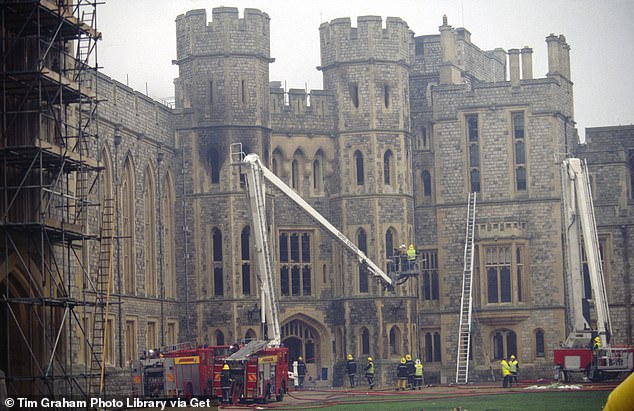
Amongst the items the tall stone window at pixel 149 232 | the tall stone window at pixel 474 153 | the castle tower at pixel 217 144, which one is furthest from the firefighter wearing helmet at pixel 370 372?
the tall stone window at pixel 474 153

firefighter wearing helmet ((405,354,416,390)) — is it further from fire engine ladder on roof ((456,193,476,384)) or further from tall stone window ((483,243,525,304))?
tall stone window ((483,243,525,304))

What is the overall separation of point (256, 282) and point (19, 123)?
66.1ft

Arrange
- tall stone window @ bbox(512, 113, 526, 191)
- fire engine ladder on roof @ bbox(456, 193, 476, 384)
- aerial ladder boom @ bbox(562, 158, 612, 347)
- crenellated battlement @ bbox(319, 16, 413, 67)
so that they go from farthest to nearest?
tall stone window @ bbox(512, 113, 526, 191)
crenellated battlement @ bbox(319, 16, 413, 67)
fire engine ladder on roof @ bbox(456, 193, 476, 384)
aerial ladder boom @ bbox(562, 158, 612, 347)

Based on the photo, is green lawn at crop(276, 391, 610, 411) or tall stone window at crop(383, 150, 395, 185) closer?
green lawn at crop(276, 391, 610, 411)

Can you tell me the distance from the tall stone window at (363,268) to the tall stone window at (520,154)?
685cm

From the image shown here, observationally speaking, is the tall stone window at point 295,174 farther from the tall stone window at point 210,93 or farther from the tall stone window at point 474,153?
the tall stone window at point 474,153

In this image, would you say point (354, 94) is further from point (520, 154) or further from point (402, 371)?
point (402, 371)

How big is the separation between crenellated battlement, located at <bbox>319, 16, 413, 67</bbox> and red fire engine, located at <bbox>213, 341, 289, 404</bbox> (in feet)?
53.9

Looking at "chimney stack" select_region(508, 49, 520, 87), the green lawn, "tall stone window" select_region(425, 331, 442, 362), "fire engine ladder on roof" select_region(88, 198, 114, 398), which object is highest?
"chimney stack" select_region(508, 49, 520, 87)

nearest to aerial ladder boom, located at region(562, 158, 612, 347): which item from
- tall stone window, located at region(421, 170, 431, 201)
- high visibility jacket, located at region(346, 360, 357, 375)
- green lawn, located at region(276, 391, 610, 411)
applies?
green lawn, located at region(276, 391, 610, 411)

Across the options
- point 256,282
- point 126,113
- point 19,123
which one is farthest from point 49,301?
point 256,282

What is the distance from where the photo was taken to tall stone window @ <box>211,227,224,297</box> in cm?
5488

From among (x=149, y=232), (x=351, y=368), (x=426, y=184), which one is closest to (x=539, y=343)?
(x=426, y=184)

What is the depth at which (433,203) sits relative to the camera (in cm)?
6000
